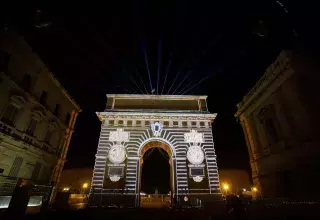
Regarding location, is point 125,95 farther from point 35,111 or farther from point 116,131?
point 35,111

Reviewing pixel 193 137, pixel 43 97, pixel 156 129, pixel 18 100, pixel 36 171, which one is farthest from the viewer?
pixel 43 97

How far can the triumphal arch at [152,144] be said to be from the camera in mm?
18156

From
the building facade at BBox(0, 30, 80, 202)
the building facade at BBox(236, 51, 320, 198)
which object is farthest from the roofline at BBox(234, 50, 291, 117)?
the building facade at BBox(0, 30, 80, 202)

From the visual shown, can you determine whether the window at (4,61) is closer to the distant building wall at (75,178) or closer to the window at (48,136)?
the window at (48,136)

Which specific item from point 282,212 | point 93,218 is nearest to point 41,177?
point 93,218

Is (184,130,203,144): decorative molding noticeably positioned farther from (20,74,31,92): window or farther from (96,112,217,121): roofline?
(20,74,31,92): window

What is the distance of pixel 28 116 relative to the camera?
18734 mm

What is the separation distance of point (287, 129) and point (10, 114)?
24.8 metres

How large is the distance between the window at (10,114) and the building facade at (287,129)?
2454 centimetres

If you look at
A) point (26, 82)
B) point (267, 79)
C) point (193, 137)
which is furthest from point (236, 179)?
point (26, 82)

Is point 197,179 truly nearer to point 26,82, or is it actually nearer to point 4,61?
point 26,82

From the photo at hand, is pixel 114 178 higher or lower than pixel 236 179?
lower

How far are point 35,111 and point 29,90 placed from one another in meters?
2.28

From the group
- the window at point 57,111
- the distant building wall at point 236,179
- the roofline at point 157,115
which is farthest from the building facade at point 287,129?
the window at point 57,111
